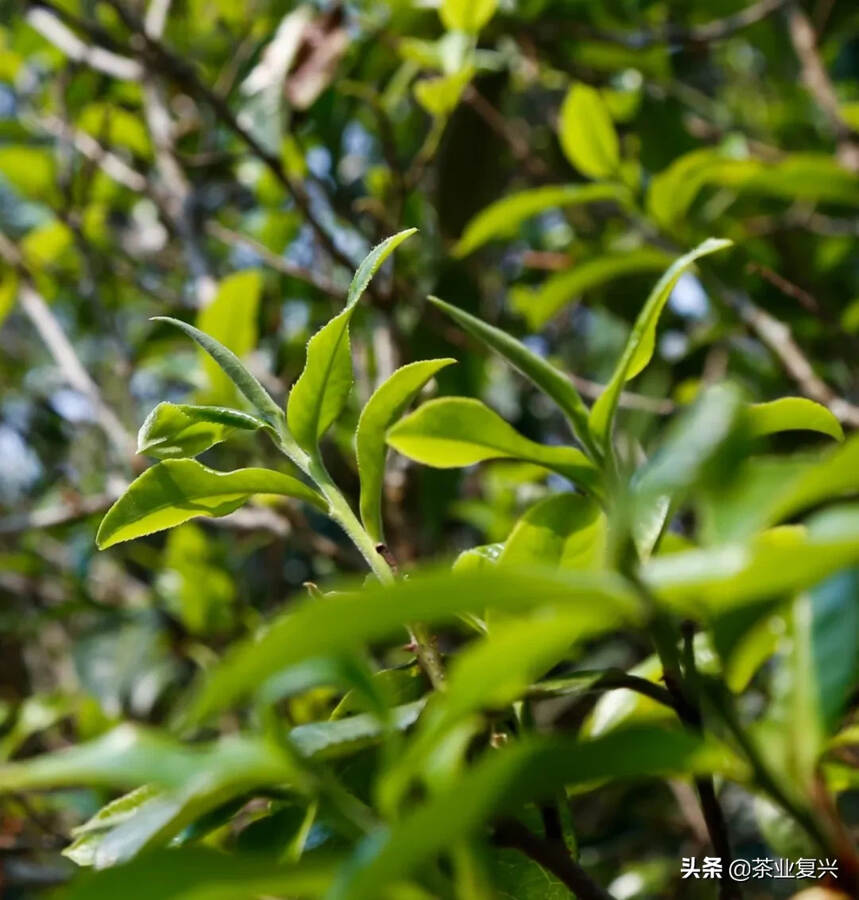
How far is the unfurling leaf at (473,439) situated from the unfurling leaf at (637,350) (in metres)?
0.01

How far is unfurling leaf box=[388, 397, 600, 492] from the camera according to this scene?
410 millimetres

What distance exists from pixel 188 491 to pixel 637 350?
0.20m

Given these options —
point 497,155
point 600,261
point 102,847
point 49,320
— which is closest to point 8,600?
point 49,320

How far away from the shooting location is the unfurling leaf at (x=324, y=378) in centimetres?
45

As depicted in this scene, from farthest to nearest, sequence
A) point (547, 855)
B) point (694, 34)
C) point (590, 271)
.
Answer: point (694, 34) < point (590, 271) < point (547, 855)

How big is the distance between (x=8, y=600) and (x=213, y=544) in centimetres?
73

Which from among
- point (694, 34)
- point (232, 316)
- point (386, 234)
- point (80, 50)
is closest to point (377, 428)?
point (232, 316)

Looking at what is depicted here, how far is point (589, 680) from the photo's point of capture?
422 mm

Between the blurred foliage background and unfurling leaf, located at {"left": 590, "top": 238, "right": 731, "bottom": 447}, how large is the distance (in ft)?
2.26

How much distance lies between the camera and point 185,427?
1.55ft

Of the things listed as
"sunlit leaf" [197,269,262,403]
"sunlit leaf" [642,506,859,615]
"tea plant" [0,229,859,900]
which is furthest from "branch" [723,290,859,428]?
"sunlit leaf" [642,506,859,615]

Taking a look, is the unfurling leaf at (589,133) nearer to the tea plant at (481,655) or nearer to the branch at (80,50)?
the branch at (80,50)

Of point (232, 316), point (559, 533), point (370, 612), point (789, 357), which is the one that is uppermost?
point (370, 612)

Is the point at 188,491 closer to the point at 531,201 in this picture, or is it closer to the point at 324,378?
the point at 324,378
